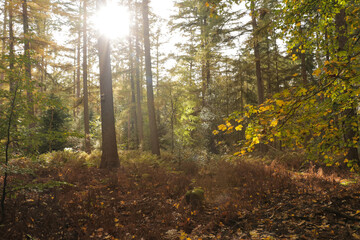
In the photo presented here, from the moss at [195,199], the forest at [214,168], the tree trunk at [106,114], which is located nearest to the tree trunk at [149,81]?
the forest at [214,168]

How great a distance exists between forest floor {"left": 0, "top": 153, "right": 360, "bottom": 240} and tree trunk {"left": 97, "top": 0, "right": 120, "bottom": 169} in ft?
3.45

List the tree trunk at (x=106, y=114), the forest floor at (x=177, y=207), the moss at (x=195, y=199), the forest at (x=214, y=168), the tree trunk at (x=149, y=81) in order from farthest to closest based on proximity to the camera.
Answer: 1. the tree trunk at (x=149, y=81)
2. the tree trunk at (x=106, y=114)
3. the moss at (x=195, y=199)
4. the forest floor at (x=177, y=207)
5. the forest at (x=214, y=168)

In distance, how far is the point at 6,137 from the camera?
465 centimetres

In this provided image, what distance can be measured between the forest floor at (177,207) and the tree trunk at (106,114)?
1.05 metres

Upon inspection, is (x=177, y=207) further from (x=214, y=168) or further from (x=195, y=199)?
(x=214, y=168)

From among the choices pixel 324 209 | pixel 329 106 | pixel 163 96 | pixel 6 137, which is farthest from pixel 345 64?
pixel 163 96

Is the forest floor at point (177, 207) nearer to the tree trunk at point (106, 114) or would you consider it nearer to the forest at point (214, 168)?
the forest at point (214, 168)

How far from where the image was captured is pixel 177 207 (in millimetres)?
6051

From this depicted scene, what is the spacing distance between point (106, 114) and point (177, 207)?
555 centimetres

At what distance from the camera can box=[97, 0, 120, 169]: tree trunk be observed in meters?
9.48

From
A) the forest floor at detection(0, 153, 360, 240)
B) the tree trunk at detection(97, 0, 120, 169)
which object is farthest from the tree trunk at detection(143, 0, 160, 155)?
the forest floor at detection(0, 153, 360, 240)

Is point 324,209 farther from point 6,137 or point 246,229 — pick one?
point 6,137

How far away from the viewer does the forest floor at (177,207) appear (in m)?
4.48

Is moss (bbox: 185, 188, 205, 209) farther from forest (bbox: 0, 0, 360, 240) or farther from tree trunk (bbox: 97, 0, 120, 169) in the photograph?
tree trunk (bbox: 97, 0, 120, 169)
